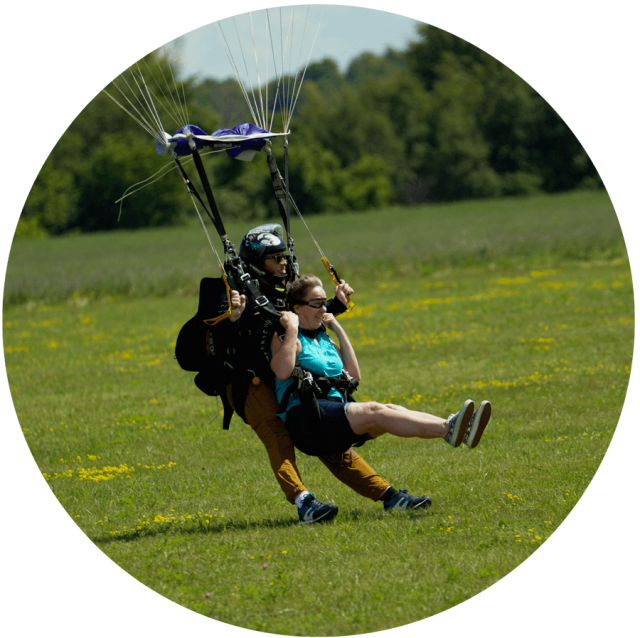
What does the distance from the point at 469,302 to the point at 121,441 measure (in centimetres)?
1206

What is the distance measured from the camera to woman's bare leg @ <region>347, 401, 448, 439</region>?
5.95 metres

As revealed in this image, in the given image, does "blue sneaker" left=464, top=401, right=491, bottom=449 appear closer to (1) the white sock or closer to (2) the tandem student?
(2) the tandem student

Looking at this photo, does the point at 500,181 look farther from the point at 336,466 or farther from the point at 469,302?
the point at 336,466

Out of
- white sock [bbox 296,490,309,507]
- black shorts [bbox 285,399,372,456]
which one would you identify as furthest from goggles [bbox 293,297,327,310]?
white sock [bbox 296,490,309,507]

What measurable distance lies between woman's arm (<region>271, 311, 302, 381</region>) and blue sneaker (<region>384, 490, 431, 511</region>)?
142 centimetres

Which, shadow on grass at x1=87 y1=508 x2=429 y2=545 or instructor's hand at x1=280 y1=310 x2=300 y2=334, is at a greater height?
instructor's hand at x1=280 y1=310 x2=300 y2=334

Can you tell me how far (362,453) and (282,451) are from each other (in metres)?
2.37

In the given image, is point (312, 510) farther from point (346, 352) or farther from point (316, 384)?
point (346, 352)

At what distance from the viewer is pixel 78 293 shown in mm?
26875

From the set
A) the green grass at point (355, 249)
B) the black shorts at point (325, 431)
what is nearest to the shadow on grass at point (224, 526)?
the black shorts at point (325, 431)

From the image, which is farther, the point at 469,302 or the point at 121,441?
the point at 469,302

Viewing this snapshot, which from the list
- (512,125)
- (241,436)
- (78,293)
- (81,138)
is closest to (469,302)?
(241,436)

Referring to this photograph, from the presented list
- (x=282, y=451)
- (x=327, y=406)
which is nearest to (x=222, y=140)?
(x=327, y=406)

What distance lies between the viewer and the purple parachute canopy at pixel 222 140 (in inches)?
250
